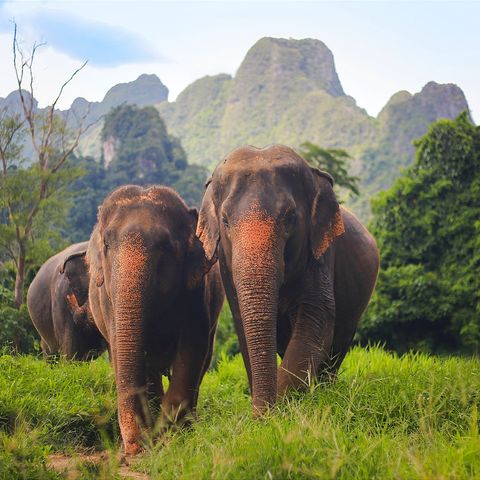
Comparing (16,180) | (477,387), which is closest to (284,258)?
(477,387)

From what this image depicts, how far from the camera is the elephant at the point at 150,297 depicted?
578cm

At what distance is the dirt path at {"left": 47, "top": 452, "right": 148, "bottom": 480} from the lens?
4.12 metres

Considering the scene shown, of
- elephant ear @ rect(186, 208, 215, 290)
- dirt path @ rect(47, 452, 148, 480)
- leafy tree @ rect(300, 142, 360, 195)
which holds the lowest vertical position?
dirt path @ rect(47, 452, 148, 480)

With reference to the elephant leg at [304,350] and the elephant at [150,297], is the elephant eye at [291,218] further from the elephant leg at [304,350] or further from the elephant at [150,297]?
the elephant at [150,297]

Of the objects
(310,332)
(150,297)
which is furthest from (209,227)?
(310,332)

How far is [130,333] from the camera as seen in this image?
5.77 m

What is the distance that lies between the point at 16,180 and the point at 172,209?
19028mm

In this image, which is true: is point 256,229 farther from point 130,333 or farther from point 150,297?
point 130,333

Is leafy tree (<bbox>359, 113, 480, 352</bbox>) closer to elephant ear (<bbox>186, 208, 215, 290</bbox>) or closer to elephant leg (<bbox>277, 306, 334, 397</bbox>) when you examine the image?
elephant leg (<bbox>277, 306, 334, 397</bbox>)

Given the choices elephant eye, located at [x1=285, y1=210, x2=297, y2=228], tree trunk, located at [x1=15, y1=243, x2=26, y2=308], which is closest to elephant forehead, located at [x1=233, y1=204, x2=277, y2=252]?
elephant eye, located at [x1=285, y1=210, x2=297, y2=228]

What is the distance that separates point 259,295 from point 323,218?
1.13 metres

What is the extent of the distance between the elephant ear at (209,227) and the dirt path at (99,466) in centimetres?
156

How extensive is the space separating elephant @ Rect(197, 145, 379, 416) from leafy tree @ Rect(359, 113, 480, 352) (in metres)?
11.4

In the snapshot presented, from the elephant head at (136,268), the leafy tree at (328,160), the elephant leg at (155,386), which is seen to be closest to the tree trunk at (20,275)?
the elephant leg at (155,386)
